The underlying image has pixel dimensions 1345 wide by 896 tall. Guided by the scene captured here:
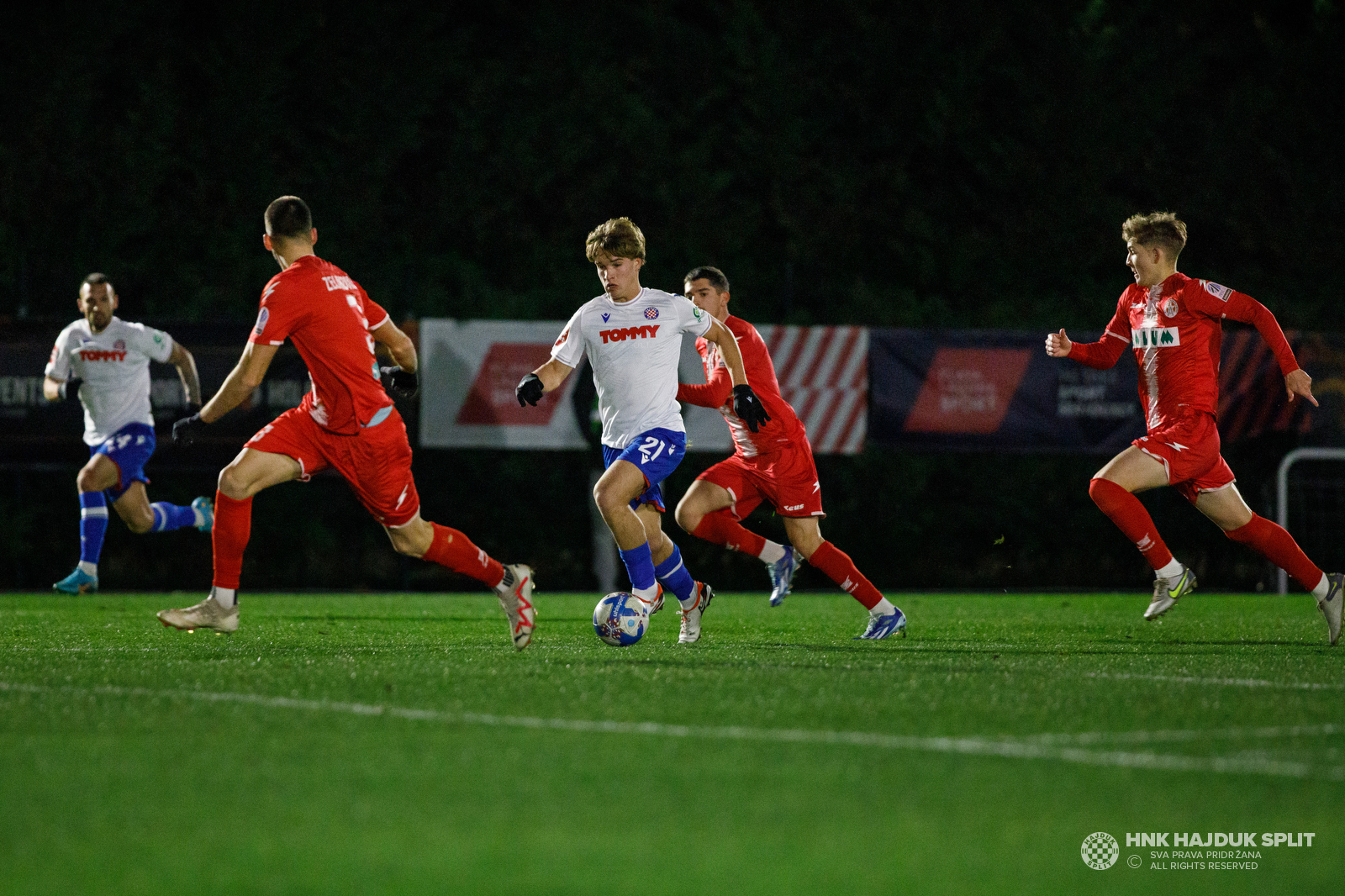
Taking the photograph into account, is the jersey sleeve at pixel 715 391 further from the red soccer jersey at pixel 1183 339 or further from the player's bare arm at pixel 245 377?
the red soccer jersey at pixel 1183 339

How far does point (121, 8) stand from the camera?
1981 centimetres

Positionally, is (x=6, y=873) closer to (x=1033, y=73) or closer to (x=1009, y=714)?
(x=1009, y=714)

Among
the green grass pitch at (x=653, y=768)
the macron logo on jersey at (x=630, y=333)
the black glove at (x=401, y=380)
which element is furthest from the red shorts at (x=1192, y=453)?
the black glove at (x=401, y=380)

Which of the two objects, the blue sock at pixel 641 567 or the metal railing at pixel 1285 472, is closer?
the blue sock at pixel 641 567

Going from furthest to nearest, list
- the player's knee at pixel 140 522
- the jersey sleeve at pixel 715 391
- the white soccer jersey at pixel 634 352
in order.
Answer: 1. the player's knee at pixel 140 522
2. the jersey sleeve at pixel 715 391
3. the white soccer jersey at pixel 634 352

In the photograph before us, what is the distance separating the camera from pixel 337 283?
7703 mm

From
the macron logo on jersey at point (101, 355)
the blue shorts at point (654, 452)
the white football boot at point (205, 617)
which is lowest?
the white football boot at point (205, 617)

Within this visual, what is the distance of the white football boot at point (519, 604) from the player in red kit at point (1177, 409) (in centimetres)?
315

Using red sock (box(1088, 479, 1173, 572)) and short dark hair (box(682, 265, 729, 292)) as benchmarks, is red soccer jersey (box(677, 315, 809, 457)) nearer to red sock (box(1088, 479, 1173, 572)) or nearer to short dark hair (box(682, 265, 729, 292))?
short dark hair (box(682, 265, 729, 292))

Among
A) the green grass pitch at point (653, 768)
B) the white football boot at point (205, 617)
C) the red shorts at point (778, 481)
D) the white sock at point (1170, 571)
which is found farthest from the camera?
the red shorts at point (778, 481)

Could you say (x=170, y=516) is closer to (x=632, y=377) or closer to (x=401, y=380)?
(x=401, y=380)

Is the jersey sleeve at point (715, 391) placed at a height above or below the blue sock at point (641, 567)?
above

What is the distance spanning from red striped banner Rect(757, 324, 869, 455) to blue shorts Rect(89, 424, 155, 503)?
5.66 meters

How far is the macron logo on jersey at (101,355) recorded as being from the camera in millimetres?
12953
